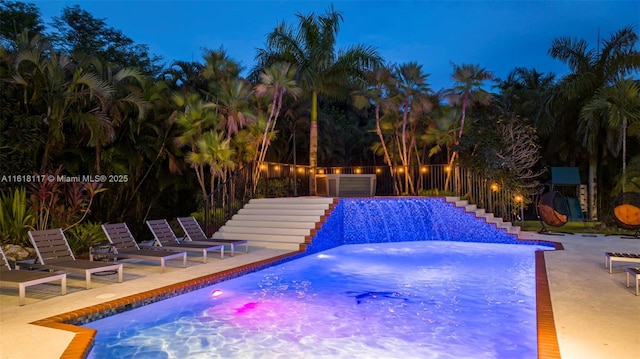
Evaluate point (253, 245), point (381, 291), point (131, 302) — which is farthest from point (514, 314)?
point (253, 245)

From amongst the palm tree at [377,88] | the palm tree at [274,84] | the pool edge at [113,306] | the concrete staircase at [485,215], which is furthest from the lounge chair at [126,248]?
the palm tree at [377,88]

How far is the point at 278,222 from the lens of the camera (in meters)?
12.5

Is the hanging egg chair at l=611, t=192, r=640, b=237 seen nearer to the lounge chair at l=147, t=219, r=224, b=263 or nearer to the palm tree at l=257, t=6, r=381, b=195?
the palm tree at l=257, t=6, r=381, b=195

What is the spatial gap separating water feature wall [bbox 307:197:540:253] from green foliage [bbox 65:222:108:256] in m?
6.51

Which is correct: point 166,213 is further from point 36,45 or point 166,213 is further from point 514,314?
point 514,314

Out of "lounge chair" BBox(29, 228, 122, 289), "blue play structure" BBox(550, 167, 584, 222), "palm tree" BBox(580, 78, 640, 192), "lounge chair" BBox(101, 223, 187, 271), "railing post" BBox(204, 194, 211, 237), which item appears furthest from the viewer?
"blue play structure" BBox(550, 167, 584, 222)

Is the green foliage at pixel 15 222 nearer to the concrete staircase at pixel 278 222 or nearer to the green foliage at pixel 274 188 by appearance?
the concrete staircase at pixel 278 222

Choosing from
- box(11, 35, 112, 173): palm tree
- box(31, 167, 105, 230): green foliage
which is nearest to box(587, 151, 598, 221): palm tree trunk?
box(11, 35, 112, 173): palm tree

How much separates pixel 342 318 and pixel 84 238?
21.3ft

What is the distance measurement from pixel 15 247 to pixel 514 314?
9.40 m

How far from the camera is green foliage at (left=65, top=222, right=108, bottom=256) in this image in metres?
9.40

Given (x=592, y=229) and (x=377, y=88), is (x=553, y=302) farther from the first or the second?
(x=377, y=88)

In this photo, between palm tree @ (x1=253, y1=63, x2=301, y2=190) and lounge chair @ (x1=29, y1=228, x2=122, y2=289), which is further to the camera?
palm tree @ (x1=253, y1=63, x2=301, y2=190)

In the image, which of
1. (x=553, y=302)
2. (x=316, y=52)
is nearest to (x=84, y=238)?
(x=553, y=302)
